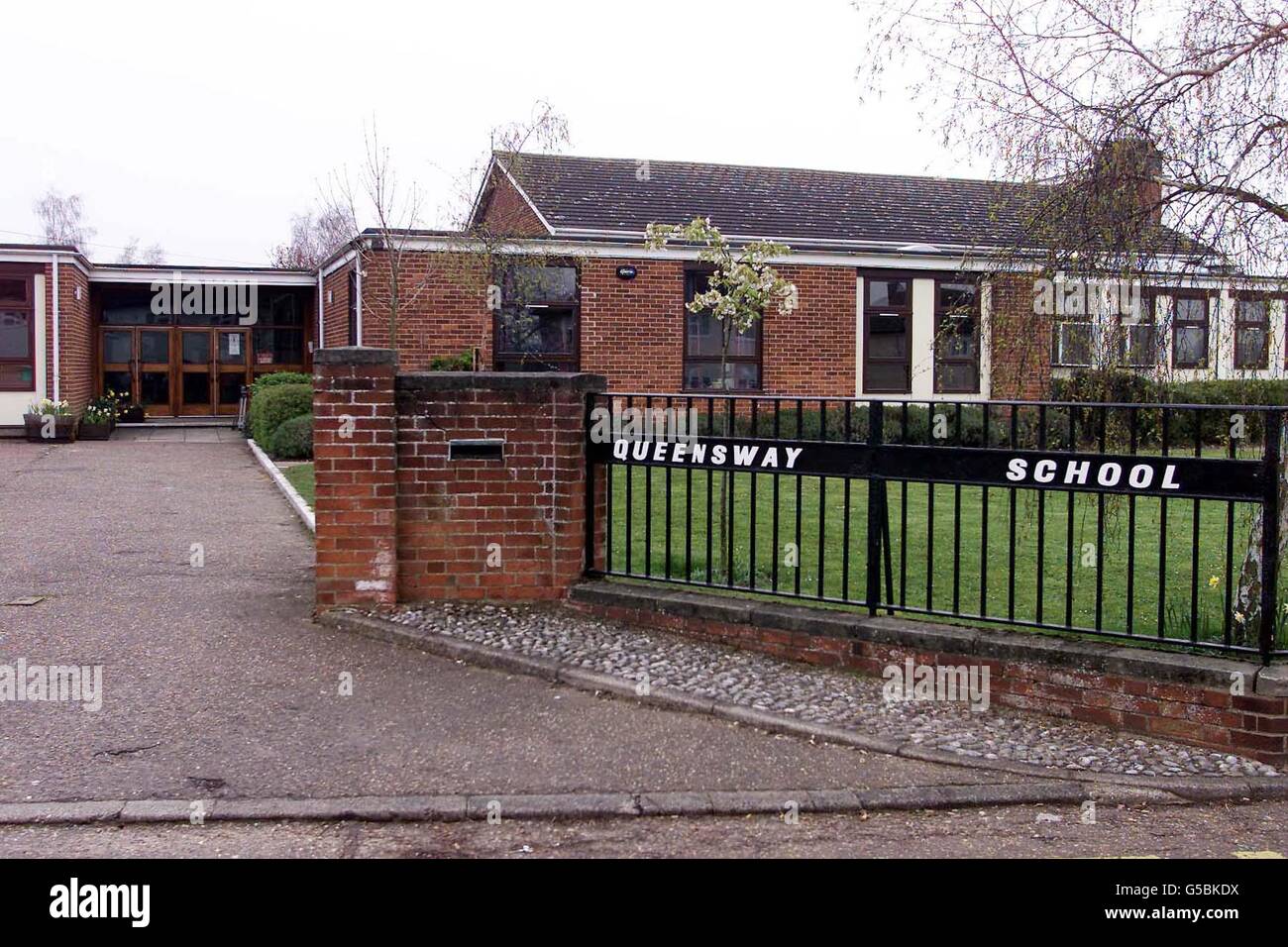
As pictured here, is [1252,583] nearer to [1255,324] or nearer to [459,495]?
[1255,324]

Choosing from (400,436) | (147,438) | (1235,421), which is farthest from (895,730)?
(147,438)

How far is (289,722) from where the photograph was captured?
5859 mm

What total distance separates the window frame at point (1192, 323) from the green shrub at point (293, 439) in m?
14.3

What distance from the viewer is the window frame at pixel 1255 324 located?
7.19 m

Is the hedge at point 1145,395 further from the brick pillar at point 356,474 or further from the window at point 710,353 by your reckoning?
the window at point 710,353

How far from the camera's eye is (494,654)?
6812mm

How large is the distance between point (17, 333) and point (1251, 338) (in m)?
22.8

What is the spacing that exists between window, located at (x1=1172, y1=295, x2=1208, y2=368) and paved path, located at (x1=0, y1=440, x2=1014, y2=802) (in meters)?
3.37

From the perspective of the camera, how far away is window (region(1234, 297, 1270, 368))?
729 centimetres

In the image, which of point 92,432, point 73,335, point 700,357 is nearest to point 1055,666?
point 700,357

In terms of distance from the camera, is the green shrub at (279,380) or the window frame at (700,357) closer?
the window frame at (700,357)

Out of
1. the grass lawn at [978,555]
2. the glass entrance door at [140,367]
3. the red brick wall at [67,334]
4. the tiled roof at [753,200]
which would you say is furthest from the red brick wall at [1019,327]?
the glass entrance door at [140,367]

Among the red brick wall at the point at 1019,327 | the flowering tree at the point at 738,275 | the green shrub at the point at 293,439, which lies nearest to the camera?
the red brick wall at the point at 1019,327
